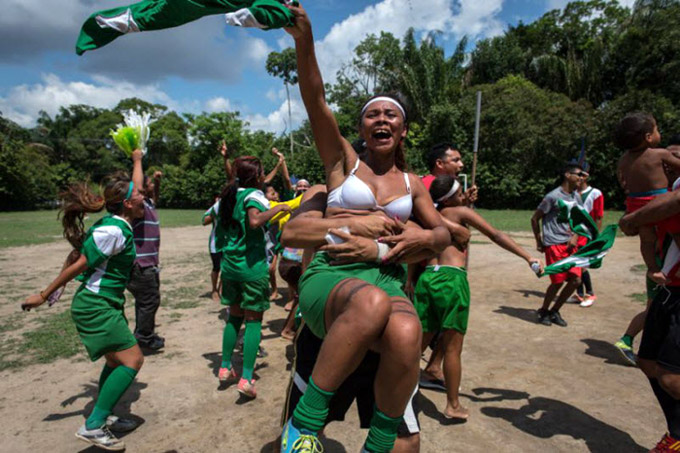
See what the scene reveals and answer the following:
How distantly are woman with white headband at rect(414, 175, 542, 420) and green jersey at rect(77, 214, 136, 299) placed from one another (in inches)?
106

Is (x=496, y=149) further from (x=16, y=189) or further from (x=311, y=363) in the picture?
(x=16, y=189)

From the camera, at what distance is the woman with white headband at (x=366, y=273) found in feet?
6.36

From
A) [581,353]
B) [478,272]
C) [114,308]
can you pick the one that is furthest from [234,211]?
[478,272]

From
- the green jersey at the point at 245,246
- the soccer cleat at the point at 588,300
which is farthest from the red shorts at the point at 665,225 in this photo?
the soccer cleat at the point at 588,300

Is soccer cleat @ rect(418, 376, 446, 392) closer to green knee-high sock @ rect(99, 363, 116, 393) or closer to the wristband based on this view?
the wristband

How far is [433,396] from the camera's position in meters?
4.43

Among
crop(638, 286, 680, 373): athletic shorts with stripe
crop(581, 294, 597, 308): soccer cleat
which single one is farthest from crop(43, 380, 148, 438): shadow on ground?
crop(581, 294, 597, 308): soccer cleat

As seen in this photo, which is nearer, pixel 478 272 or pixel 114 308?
pixel 114 308

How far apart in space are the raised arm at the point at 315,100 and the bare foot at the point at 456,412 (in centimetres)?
250

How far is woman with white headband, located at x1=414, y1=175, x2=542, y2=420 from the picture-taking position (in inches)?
153

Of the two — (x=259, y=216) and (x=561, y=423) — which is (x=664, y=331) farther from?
(x=259, y=216)

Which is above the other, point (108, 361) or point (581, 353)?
point (108, 361)

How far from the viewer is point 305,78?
2.38 m

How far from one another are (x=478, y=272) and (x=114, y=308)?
8.69m
